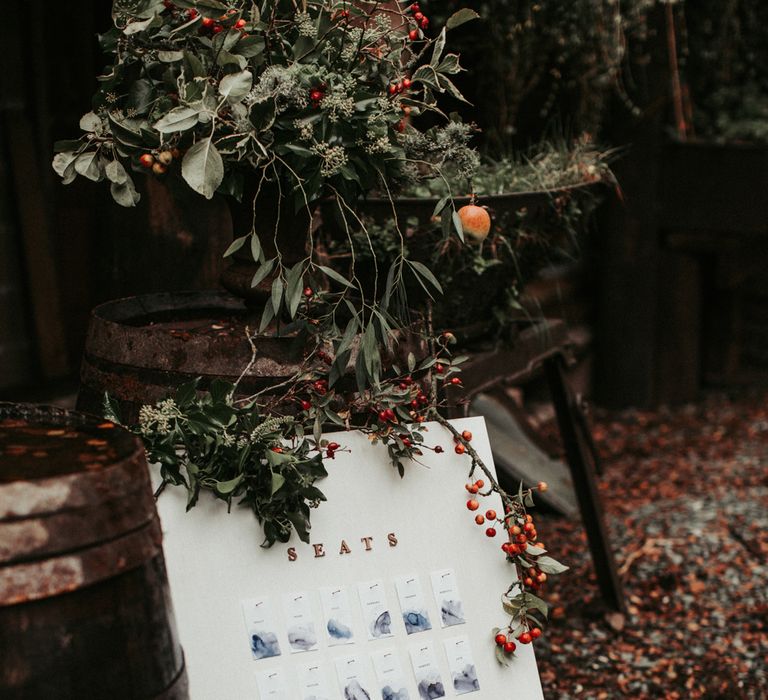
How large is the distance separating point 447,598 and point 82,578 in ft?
2.09

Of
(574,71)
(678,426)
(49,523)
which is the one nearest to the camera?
(49,523)

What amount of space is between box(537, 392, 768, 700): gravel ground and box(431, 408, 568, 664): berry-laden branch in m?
1.05

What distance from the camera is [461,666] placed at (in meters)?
1.53

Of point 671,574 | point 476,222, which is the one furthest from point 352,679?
point 671,574

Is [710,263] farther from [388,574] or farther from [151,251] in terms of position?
[388,574]

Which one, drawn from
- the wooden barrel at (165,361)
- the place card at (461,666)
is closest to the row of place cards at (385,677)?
the place card at (461,666)

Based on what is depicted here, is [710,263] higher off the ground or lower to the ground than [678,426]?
higher

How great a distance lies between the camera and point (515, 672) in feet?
5.13

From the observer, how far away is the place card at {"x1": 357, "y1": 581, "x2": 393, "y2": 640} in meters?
1.50

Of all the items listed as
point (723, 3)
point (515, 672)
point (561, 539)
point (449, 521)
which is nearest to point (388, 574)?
point (449, 521)

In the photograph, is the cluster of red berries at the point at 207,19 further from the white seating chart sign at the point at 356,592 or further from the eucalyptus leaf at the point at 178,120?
the white seating chart sign at the point at 356,592

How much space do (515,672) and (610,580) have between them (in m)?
1.45

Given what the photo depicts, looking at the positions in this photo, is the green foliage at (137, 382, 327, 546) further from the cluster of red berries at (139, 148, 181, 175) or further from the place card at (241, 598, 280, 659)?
the cluster of red berries at (139, 148, 181, 175)

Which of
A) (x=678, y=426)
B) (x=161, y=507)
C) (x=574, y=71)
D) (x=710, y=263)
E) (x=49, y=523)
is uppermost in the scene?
(x=574, y=71)
